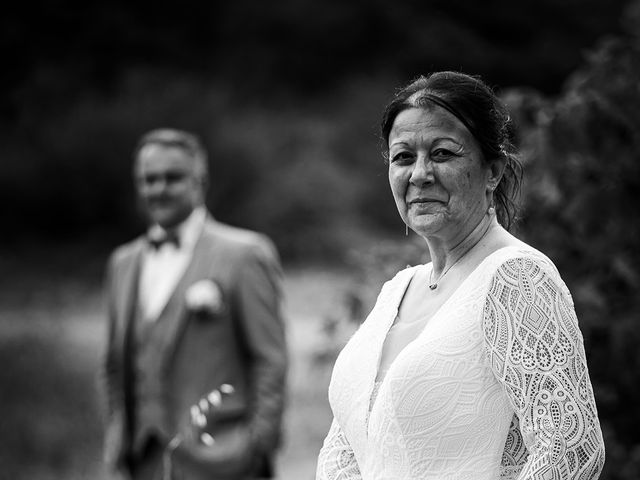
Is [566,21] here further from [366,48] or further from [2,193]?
[2,193]

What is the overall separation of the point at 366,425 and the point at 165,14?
17908 millimetres

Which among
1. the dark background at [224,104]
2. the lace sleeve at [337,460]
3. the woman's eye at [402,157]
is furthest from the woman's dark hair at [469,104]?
the dark background at [224,104]

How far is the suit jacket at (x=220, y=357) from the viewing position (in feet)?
16.2

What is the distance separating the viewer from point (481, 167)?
2.51m

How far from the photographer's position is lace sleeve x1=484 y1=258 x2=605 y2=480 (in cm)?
217

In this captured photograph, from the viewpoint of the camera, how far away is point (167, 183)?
5293mm

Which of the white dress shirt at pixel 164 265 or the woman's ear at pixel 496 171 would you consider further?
the white dress shirt at pixel 164 265

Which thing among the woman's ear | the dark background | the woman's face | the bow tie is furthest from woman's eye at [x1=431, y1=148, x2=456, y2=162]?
the dark background

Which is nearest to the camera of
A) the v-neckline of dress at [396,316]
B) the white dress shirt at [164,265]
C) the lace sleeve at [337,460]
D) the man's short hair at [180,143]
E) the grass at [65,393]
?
the v-neckline of dress at [396,316]

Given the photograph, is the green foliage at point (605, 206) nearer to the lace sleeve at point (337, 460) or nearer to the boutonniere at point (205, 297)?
the boutonniere at point (205, 297)

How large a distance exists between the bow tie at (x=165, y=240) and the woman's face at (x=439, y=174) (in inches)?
112

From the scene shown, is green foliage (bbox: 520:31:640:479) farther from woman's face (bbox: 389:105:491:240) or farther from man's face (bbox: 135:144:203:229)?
woman's face (bbox: 389:105:491:240)

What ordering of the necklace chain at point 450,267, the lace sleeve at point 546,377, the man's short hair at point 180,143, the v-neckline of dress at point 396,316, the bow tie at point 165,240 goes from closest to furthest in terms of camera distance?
the lace sleeve at point 546,377
the v-neckline of dress at point 396,316
the necklace chain at point 450,267
the bow tie at point 165,240
the man's short hair at point 180,143

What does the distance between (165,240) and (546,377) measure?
11.0 feet
